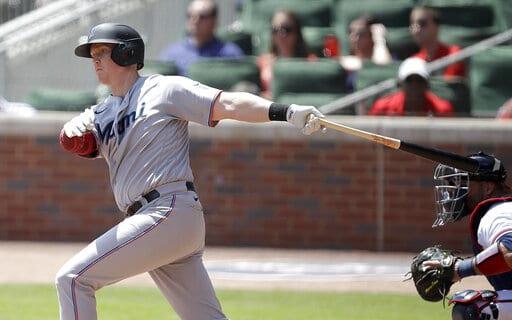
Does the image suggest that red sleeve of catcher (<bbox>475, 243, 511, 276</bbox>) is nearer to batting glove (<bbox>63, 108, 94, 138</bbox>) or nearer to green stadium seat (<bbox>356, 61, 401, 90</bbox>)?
batting glove (<bbox>63, 108, 94, 138</bbox>)

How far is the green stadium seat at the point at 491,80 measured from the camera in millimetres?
12781

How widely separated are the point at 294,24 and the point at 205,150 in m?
1.87

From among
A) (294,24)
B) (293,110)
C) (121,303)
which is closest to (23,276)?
(121,303)

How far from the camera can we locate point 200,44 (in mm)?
13609

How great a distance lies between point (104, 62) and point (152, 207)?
0.79 m

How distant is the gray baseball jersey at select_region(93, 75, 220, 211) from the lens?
5891 mm

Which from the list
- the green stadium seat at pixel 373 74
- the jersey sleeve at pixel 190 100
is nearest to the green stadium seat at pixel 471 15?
the green stadium seat at pixel 373 74

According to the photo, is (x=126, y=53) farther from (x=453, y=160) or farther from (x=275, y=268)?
(x=275, y=268)

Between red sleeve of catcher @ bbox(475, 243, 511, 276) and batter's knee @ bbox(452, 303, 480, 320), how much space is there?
199mm

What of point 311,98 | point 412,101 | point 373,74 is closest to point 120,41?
point 412,101

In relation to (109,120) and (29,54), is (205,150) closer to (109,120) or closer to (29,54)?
(29,54)

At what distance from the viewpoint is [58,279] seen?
222 inches

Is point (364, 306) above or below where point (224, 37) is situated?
below

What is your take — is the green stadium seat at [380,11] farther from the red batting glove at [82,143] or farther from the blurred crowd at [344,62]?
the red batting glove at [82,143]
